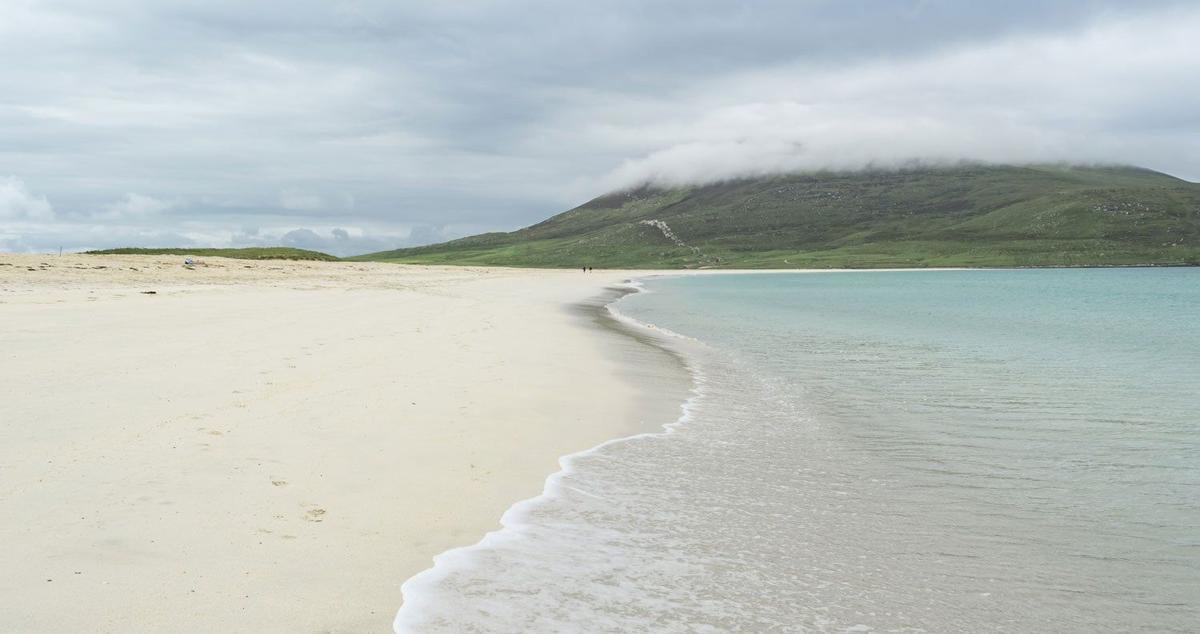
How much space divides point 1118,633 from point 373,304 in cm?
3513

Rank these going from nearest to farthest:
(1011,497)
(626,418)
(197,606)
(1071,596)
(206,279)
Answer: (197,606) < (1071,596) < (1011,497) < (626,418) < (206,279)

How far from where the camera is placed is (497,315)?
35.9 m

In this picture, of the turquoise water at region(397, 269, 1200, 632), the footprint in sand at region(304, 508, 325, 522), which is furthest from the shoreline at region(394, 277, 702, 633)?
the footprint in sand at region(304, 508, 325, 522)

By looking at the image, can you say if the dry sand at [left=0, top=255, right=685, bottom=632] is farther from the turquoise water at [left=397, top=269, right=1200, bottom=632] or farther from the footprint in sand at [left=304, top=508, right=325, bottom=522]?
the turquoise water at [left=397, top=269, right=1200, bottom=632]

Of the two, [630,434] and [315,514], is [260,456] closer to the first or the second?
[315,514]

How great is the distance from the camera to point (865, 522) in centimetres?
882

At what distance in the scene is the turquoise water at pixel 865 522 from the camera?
21.2 ft

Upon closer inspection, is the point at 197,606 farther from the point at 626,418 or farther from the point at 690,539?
the point at 626,418

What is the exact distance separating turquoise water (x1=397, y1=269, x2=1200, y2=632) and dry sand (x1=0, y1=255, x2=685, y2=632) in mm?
825

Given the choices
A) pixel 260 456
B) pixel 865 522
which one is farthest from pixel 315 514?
pixel 865 522

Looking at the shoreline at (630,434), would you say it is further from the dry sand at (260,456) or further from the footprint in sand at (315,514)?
the footprint in sand at (315,514)

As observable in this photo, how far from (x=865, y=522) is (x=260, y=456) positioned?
6972 mm

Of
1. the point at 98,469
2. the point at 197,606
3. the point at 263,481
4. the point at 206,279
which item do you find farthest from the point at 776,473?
the point at 206,279

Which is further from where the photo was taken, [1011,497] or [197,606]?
[1011,497]
